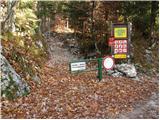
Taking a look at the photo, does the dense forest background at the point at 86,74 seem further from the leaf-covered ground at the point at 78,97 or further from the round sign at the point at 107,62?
the round sign at the point at 107,62

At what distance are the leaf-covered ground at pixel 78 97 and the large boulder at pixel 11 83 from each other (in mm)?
274

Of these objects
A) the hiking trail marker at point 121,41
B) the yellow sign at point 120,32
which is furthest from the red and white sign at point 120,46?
the yellow sign at point 120,32

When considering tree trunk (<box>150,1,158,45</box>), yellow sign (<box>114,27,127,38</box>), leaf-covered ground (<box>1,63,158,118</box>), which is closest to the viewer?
leaf-covered ground (<box>1,63,158,118</box>)

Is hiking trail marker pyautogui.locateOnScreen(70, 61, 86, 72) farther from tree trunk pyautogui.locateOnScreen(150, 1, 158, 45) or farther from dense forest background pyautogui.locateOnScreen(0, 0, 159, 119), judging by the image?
tree trunk pyautogui.locateOnScreen(150, 1, 158, 45)

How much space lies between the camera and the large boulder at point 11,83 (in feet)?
32.2

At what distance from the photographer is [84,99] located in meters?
10.8

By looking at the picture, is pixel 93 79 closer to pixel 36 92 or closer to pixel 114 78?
pixel 114 78

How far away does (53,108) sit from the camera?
9.62 m

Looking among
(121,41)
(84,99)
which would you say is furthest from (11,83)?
(121,41)

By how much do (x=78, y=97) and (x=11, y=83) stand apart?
2.56 meters

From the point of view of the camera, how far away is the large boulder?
9812mm

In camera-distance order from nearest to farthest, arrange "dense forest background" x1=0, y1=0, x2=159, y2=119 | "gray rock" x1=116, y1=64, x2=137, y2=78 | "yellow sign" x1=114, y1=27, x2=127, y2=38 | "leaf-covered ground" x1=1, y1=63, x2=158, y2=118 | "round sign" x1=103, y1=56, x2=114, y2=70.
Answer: "leaf-covered ground" x1=1, y1=63, x2=158, y2=118
"dense forest background" x1=0, y1=0, x2=159, y2=119
"round sign" x1=103, y1=56, x2=114, y2=70
"gray rock" x1=116, y1=64, x2=137, y2=78
"yellow sign" x1=114, y1=27, x2=127, y2=38

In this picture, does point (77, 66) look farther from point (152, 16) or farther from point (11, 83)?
point (152, 16)

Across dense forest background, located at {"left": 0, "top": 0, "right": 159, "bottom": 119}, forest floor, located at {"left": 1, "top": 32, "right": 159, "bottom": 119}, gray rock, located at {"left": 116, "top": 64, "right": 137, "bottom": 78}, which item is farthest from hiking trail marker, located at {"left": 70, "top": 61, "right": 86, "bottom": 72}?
gray rock, located at {"left": 116, "top": 64, "right": 137, "bottom": 78}
